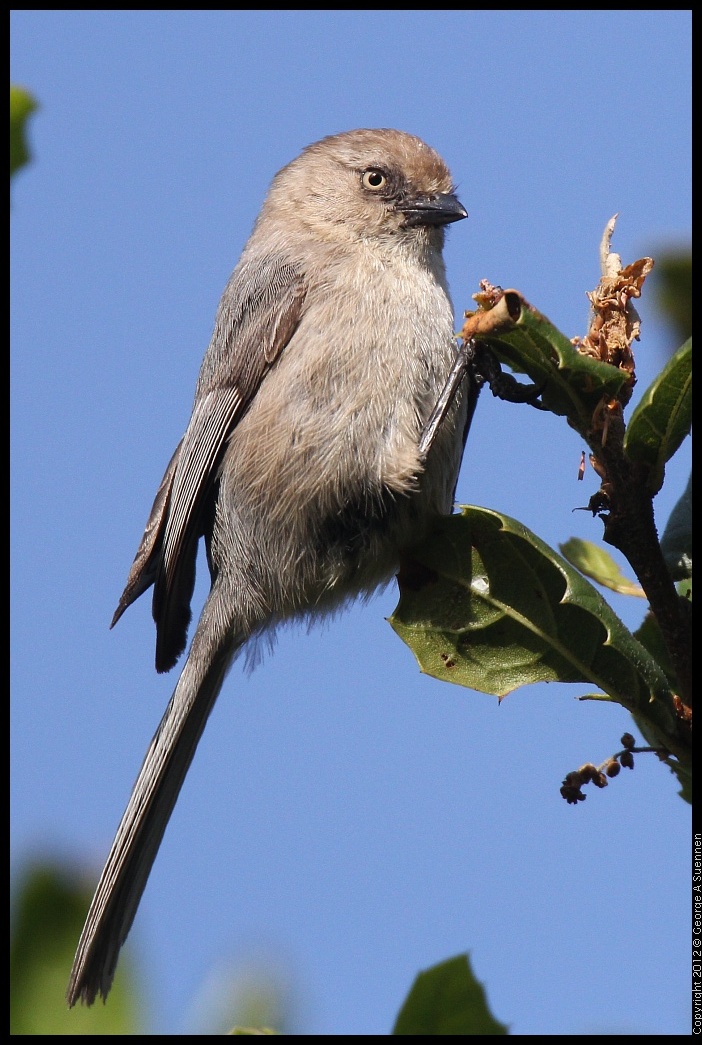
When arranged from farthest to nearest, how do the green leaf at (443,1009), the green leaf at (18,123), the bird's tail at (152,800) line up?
the bird's tail at (152,800)
the green leaf at (18,123)
the green leaf at (443,1009)

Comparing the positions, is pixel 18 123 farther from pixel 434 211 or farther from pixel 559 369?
pixel 434 211

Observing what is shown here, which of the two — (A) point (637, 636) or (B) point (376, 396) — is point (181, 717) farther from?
(A) point (637, 636)

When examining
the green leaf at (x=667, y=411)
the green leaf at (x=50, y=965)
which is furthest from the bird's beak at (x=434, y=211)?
the green leaf at (x=50, y=965)

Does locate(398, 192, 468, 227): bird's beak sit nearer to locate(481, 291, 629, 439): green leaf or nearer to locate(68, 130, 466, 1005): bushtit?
locate(68, 130, 466, 1005): bushtit

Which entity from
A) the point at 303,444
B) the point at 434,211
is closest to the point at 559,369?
the point at 303,444

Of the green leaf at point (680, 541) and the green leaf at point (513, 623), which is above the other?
the green leaf at point (680, 541)

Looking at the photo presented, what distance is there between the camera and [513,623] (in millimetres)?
2010

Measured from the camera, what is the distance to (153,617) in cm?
370

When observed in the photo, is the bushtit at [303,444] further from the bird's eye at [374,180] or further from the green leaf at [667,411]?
the green leaf at [667,411]

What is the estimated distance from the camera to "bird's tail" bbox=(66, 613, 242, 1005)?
2.97 m

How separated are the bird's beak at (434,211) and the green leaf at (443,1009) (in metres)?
2.66

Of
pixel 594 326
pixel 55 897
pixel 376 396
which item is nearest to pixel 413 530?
pixel 376 396

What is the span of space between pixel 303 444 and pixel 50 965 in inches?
72.9

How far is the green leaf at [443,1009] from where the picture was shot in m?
1.49
